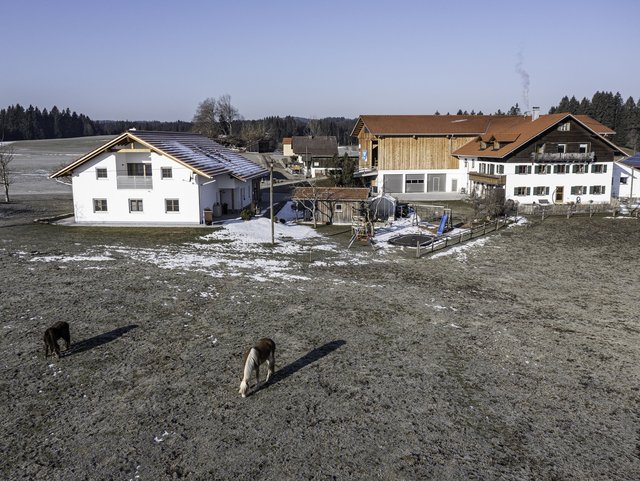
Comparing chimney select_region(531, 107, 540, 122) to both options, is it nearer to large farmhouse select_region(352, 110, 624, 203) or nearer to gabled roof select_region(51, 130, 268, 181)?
large farmhouse select_region(352, 110, 624, 203)

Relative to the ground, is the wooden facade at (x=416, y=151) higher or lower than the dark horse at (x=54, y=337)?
higher

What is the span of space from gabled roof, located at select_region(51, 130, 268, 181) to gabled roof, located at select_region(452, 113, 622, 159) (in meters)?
22.6

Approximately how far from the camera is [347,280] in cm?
2345

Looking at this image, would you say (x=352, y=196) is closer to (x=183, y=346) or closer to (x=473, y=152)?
(x=473, y=152)

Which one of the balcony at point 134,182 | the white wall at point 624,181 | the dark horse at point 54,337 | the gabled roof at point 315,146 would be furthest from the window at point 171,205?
the gabled roof at point 315,146

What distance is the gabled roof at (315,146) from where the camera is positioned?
277 ft

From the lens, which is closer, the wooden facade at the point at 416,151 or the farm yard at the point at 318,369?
the farm yard at the point at 318,369

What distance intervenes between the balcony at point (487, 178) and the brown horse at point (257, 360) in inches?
1520

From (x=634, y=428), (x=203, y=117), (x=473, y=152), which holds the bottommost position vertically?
(x=634, y=428)

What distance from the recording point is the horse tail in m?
12.3

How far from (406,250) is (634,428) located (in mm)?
19572

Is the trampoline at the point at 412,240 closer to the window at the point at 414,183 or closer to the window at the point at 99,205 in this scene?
the window at the point at 99,205

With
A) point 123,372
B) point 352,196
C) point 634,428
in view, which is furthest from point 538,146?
point 123,372

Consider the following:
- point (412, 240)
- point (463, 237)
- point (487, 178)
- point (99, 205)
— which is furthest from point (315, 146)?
point (412, 240)
